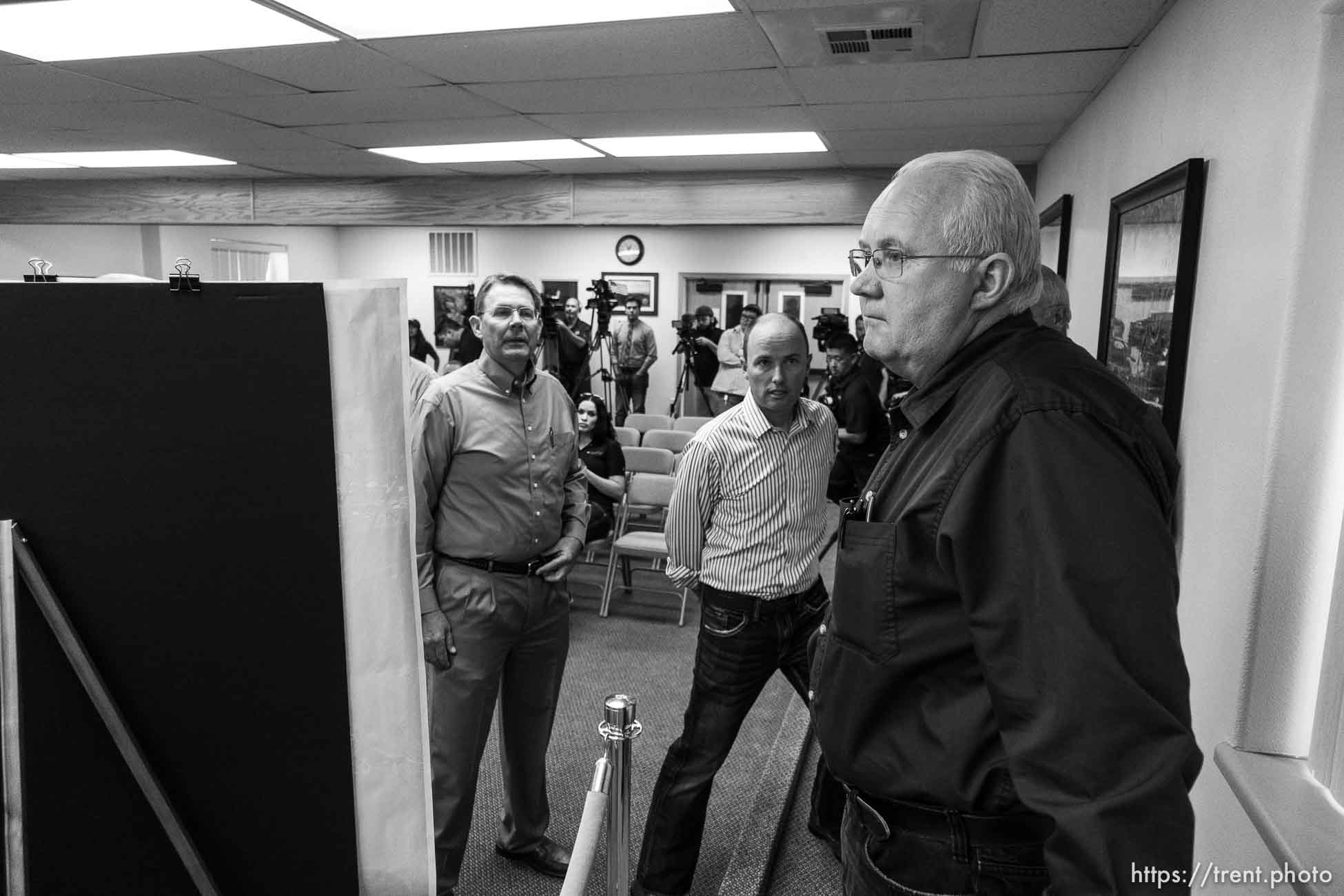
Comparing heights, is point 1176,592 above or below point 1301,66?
below

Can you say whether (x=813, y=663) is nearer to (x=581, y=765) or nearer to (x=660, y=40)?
(x=581, y=765)

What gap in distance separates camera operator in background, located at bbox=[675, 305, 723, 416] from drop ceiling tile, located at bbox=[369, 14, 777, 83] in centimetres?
554

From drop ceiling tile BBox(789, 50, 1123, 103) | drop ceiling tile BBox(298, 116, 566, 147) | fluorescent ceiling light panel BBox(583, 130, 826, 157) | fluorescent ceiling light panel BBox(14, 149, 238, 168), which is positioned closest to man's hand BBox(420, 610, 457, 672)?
drop ceiling tile BBox(789, 50, 1123, 103)

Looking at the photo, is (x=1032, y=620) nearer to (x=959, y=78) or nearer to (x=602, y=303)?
(x=959, y=78)

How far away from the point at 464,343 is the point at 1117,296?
5701 millimetres

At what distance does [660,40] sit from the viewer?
2.83 m

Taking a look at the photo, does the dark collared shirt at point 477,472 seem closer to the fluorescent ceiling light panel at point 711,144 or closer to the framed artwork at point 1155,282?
the framed artwork at point 1155,282

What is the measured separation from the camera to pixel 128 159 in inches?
223

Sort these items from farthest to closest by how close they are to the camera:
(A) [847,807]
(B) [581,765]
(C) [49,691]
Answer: (B) [581,765] → (A) [847,807] → (C) [49,691]

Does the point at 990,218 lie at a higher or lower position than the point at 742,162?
lower

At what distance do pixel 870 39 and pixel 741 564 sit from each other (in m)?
1.79

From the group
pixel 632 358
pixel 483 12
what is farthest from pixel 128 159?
pixel 632 358

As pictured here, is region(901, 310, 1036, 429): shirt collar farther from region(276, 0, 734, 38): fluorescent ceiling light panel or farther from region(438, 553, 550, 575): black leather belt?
region(276, 0, 734, 38): fluorescent ceiling light panel

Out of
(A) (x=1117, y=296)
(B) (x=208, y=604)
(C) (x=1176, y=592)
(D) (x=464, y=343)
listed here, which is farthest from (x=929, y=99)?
(D) (x=464, y=343)
